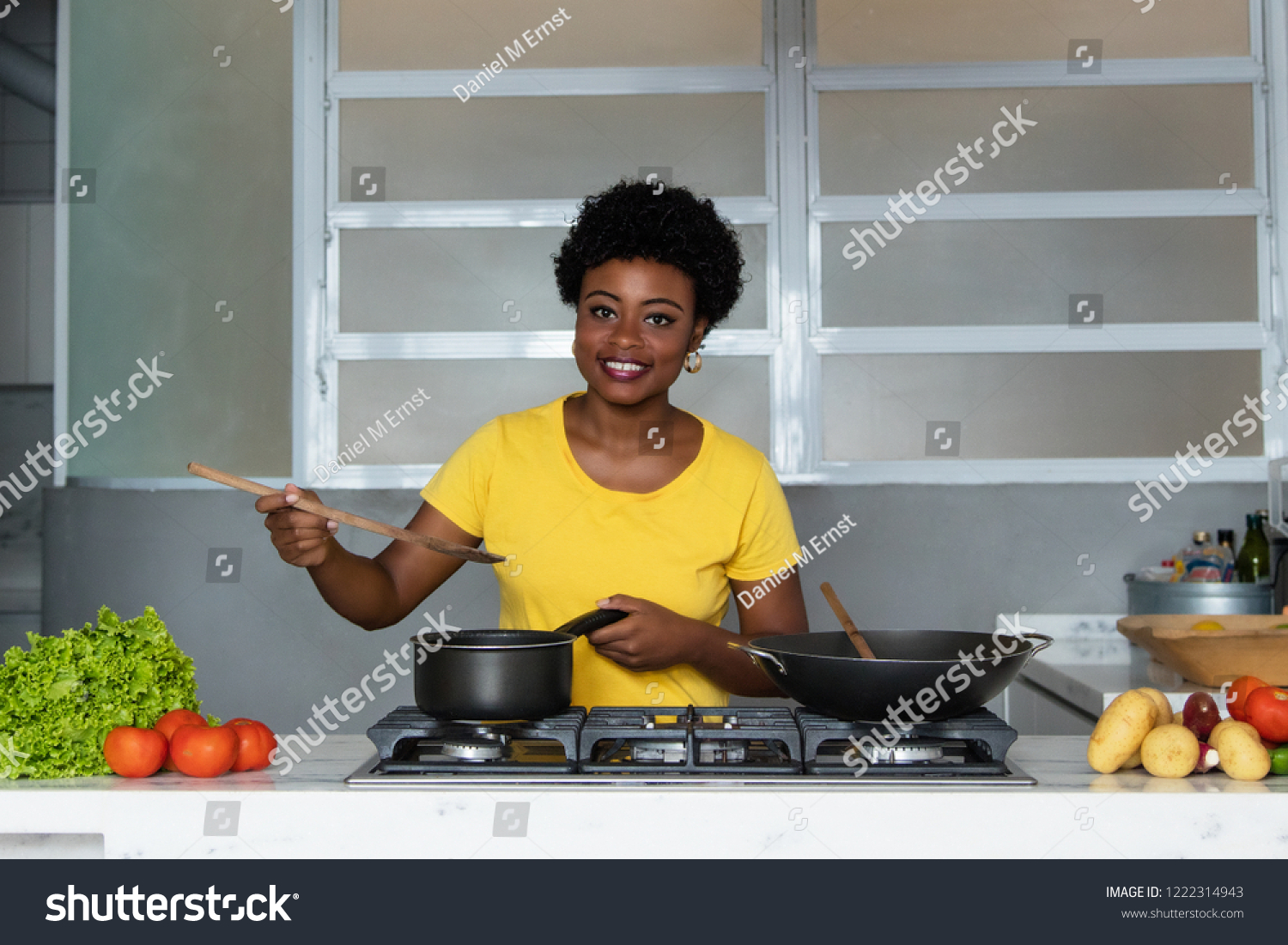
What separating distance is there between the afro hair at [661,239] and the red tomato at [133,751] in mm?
854

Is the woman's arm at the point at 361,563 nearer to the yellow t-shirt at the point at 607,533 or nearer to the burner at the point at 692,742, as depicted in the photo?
the yellow t-shirt at the point at 607,533

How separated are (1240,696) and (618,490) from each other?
862 millimetres

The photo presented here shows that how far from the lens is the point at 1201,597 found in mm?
2617

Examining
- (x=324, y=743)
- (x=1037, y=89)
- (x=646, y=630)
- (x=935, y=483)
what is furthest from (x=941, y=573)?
(x=324, y=743)

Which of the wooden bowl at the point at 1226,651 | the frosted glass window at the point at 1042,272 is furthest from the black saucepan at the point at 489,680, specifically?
the frosted glass window at the point at 1042,272

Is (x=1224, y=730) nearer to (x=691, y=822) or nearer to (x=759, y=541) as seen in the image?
(x=691, y=822)

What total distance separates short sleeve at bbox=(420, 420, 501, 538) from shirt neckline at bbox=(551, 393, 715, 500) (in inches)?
3.9

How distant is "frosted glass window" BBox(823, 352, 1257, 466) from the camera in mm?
3031

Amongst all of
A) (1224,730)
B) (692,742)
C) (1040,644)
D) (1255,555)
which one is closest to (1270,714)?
(1224,730)

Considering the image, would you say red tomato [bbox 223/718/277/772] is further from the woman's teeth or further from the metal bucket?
the metal bucket

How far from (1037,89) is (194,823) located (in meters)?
2.83

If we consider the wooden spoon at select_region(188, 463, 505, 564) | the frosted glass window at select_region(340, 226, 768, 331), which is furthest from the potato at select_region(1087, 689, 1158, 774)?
the frosted glass window at select_region(340, 226, 768, 331)

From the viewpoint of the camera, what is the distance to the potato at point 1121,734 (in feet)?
3.84
